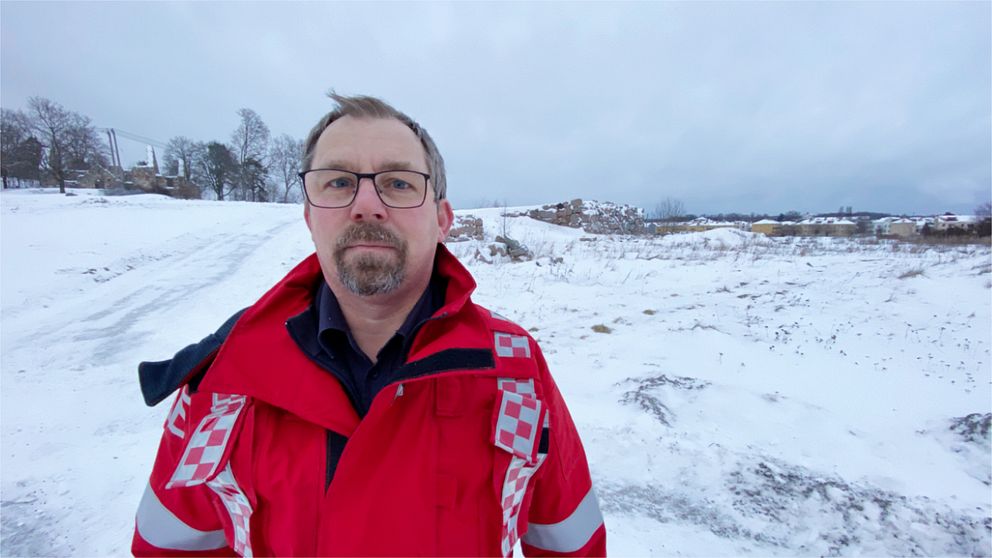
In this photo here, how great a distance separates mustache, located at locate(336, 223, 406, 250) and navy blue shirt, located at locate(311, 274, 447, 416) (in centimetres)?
24


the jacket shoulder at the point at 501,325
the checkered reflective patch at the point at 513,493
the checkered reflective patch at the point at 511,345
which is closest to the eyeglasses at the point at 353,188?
the jacket shoulder at the point at 501,325

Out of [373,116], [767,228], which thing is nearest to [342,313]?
[373,116]

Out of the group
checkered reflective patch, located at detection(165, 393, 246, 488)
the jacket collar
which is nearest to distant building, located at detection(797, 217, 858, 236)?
the jacket collar

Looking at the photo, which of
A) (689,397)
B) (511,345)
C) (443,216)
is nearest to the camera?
(511,345)

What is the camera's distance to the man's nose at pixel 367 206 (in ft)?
5.23

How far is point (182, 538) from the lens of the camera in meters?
1.38

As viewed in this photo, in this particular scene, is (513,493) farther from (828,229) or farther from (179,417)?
(828,229)

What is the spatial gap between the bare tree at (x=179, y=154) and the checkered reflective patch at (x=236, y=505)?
54142mm

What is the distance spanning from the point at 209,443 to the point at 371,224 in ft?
3.05

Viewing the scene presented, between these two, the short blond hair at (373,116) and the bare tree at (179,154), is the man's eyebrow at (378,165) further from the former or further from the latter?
the bare tree at (179,154)

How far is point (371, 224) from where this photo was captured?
159cm

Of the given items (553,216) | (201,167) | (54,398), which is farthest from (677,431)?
(201,167)

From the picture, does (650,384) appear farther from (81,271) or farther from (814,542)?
(81,271)

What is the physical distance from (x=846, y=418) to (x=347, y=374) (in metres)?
4.34
